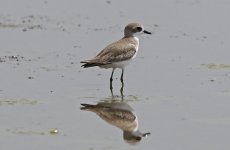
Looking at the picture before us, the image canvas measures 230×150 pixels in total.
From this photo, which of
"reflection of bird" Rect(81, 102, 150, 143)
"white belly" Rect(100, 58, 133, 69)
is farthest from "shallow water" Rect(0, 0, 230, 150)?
"white belly" Rect(100, 58, 133, 69)

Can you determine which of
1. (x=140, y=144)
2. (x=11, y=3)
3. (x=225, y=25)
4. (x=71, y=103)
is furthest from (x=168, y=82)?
(x=11, y=3)

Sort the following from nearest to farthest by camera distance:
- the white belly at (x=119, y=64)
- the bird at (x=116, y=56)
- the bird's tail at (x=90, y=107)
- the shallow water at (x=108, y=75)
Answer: the shallow water at (x=108, y=75) < the bird's tail at (x=90, y=107) < the bird at (x=116, y=56) < the white belly at (x=119, y=64)

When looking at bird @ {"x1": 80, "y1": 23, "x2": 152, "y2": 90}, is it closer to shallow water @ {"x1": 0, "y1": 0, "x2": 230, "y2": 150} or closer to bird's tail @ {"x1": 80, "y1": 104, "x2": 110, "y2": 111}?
shallow water @ {"x1": 0, "y1": 0, "x2": 230, "y2": 150}

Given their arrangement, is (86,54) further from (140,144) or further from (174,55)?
(140,144)

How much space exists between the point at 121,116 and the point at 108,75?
Answer: 3533 mm

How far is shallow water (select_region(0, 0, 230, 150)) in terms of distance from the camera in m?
11.4

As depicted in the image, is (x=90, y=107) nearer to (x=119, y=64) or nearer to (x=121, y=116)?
(x=121, y=116)

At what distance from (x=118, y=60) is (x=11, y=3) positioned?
8479 mm

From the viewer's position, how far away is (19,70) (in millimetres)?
15625

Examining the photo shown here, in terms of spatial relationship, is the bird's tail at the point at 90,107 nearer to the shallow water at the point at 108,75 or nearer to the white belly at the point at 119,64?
the shallow water at the point at 108,75

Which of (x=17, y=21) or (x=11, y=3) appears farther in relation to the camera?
(x=11, y=3)

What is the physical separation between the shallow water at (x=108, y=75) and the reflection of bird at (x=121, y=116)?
13 cm

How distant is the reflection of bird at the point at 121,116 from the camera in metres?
11.5

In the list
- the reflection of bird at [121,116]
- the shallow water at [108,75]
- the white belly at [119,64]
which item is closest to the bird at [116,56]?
the white belly at [119,64]
